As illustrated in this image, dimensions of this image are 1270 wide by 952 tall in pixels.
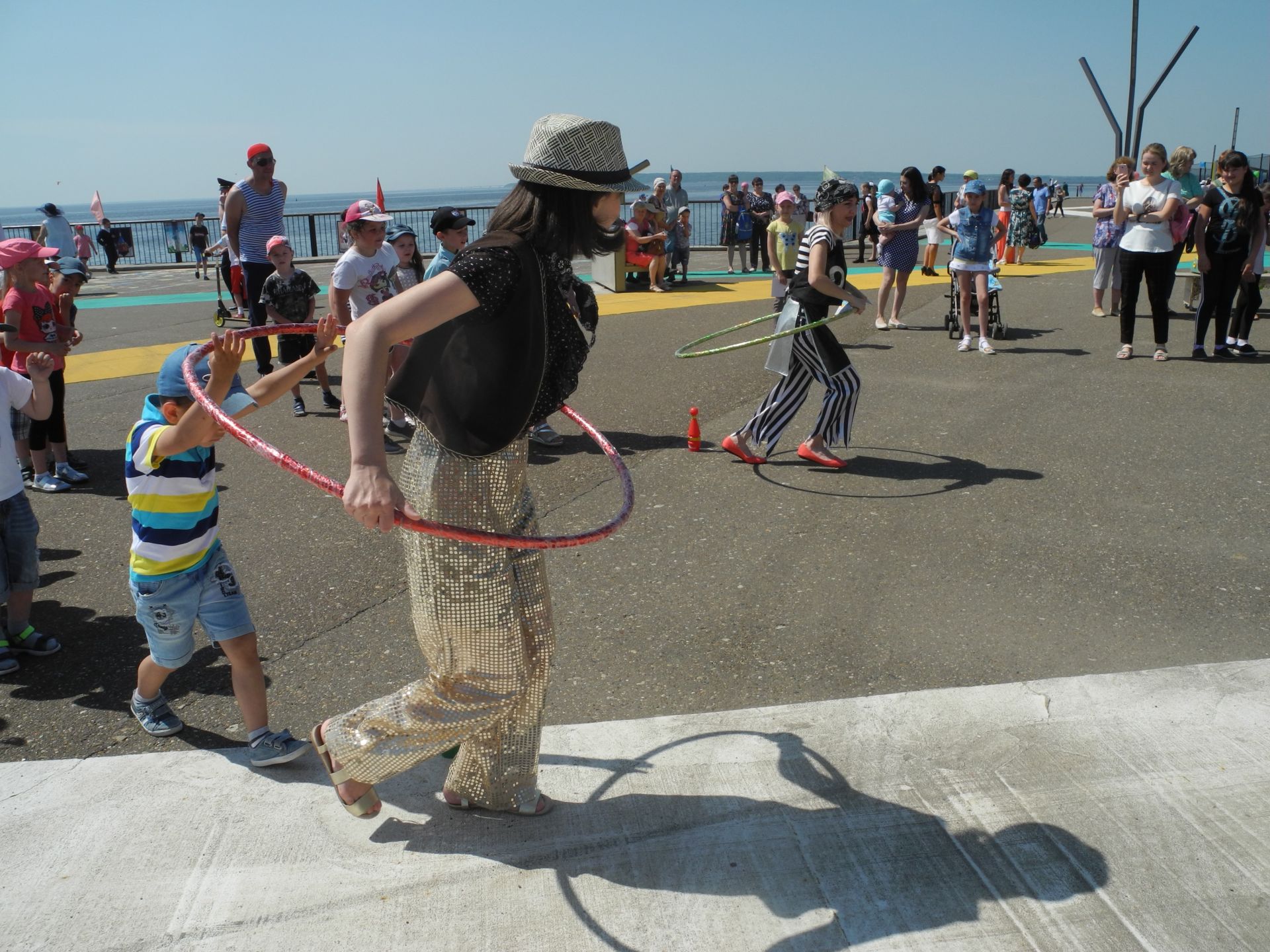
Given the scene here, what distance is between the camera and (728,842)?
3082 millimetres

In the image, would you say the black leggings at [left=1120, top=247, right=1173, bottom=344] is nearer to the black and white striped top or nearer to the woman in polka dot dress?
the woman in polka dot dress

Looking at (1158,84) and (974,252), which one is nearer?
(974,252)

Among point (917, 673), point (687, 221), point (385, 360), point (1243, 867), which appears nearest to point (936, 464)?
point (917, 673)

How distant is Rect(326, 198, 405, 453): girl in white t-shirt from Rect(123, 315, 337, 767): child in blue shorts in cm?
431

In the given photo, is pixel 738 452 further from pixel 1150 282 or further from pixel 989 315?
pixel 989 315

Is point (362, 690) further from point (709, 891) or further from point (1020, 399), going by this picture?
point (1020, 399)

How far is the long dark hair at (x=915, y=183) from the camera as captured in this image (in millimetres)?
12609

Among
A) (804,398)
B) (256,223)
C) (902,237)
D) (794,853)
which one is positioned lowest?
(794,853)

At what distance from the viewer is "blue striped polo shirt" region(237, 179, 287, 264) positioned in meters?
9.26

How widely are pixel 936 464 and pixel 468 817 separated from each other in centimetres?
499

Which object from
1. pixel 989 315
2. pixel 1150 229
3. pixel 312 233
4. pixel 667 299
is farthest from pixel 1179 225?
pixel 312 233

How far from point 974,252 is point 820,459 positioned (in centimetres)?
547

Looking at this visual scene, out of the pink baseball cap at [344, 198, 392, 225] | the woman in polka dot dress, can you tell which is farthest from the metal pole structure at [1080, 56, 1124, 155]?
the pink baseball cap at [344, 198, 392, 225]

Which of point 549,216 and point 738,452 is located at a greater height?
point 549,216
